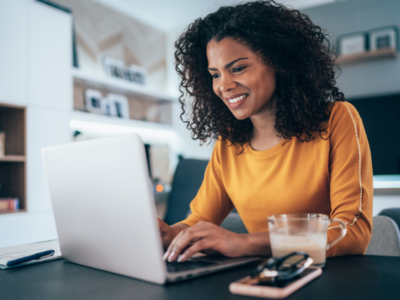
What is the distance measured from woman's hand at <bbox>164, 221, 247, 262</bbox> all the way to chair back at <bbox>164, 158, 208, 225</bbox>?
1.45 metres

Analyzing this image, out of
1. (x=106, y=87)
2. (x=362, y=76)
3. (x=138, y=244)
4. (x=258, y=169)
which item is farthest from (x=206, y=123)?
(x=362, y=76)

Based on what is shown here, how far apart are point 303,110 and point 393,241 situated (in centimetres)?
52

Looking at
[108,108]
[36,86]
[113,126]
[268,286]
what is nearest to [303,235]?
[268,286]

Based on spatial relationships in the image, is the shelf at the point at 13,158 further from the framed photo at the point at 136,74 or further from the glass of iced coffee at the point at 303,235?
the glass of iced coffee at the point at 303,235

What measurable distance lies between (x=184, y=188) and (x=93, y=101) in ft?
6.03

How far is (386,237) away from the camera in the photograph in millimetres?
1171

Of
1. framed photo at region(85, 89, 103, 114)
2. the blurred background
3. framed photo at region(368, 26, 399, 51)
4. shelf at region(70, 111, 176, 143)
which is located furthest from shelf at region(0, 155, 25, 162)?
framed photo at region(368, 26, 399, 51)

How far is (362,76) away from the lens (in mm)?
3875

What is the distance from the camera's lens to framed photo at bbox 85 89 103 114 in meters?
3.58

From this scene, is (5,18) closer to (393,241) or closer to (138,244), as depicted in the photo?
(138,244)

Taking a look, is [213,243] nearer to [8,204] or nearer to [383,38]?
[8,204]

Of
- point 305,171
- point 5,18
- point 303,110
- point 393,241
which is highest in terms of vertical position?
point 5,18

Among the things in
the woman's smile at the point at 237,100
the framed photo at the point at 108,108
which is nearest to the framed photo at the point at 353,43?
the framed photo at the point at 108,108

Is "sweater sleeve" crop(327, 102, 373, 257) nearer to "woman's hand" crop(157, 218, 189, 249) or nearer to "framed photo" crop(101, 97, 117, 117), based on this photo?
"woman's hand" crop(157, 218, 189, 249)
